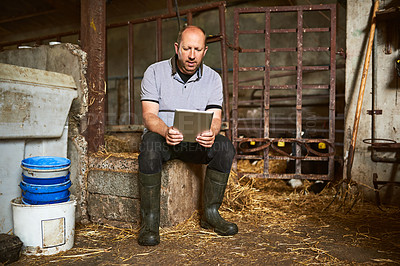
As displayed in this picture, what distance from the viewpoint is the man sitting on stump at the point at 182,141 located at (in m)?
2.22

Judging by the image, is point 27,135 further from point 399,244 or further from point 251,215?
point 399,244

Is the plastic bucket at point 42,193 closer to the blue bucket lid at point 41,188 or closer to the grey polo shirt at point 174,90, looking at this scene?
the blue bucket lid at point 41,188

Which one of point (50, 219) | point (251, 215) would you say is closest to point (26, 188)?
point (50, 219)

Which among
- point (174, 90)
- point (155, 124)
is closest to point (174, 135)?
point (155, 124)

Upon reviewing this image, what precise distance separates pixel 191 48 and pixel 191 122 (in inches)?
26.8

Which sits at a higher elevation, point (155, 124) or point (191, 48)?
point (191, 48)

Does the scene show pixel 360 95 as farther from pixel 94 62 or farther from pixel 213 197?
pixel 94 62

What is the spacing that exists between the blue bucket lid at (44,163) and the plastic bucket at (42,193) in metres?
0.13

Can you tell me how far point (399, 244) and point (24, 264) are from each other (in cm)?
252

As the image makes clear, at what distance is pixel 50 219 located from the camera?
2.03m

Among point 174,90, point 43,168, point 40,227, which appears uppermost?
point 174,90

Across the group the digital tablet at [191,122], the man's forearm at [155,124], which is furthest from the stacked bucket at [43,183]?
the digital tablet at [191,122]

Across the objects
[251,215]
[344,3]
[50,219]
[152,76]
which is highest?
→ [344,3]

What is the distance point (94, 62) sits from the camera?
2.83 meters
